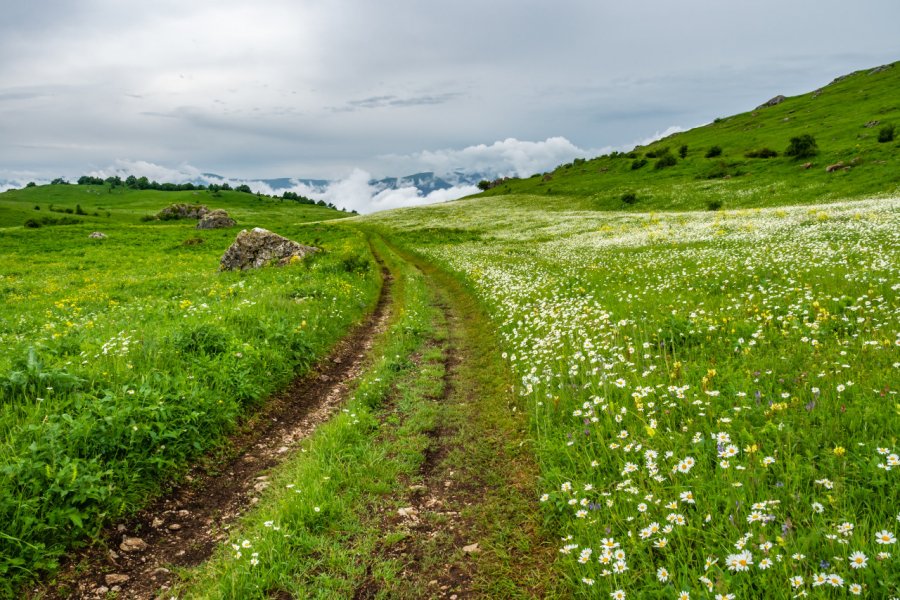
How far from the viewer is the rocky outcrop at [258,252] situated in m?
26.8

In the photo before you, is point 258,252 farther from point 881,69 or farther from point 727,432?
point 881,69

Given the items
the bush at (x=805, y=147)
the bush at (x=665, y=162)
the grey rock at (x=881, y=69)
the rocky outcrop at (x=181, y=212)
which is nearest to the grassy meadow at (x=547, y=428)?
the bush at (x=805, y=147)

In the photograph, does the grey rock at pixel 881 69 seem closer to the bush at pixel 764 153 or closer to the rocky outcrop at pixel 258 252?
the bush at pixel 764 153

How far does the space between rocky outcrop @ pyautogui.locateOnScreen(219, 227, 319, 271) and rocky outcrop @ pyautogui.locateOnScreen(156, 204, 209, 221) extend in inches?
3150

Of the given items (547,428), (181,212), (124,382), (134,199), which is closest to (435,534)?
(547,428)

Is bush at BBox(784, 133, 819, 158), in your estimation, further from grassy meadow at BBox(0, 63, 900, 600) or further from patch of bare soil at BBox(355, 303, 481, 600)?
patch of bare soil at BBox(355, 303, 481, 600)

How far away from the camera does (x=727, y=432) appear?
520cm

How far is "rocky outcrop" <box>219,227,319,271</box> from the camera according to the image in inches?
1056

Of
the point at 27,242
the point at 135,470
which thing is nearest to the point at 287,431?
the point at 135,470

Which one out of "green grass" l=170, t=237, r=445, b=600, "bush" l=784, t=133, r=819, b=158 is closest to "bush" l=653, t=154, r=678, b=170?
"bush" l=784, t=133, r=819, b=158

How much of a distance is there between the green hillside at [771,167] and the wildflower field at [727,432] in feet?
132

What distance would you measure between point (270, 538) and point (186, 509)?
6.16 ft

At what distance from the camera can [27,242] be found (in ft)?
155

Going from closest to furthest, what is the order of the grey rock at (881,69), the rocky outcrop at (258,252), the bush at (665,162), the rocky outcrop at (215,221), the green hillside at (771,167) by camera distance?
1. the rocky outcrop at (258,252)
2. the green hillside at (771,167)
3. the rocky outcrop at (215,221)
4. the bush at (665,162)
5. the grey rock at (881,69)
